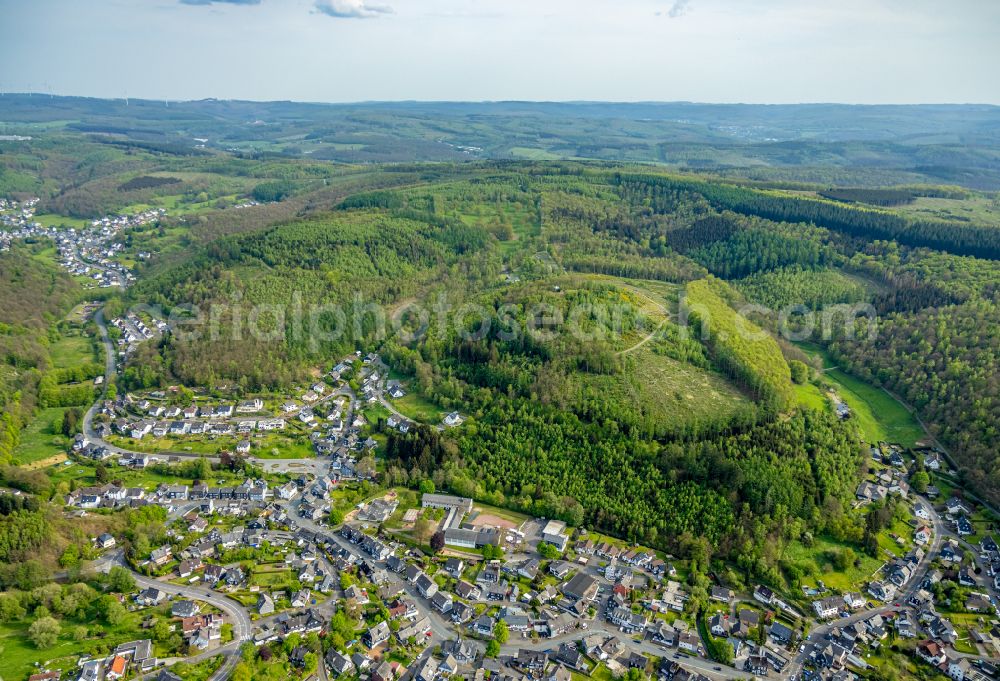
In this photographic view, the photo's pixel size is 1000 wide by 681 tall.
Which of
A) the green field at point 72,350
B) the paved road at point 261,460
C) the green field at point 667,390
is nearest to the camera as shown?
the paved road at point 261,460

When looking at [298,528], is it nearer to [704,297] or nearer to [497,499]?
[497,499]

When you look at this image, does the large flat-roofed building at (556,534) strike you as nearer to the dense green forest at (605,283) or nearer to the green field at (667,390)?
the dense green forest at (605,283)

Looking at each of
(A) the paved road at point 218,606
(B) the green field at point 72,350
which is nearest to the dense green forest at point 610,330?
(B) the green field at point 72,350

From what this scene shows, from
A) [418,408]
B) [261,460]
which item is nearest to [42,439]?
[261,460]

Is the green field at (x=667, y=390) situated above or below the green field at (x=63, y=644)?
above

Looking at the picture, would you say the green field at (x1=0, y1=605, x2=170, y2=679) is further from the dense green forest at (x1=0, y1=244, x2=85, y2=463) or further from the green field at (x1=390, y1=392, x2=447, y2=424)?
the green field at (x1=390, y1=392, x2=447, y2=424)

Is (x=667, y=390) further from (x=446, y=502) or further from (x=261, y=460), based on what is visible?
(x=261, y=460)

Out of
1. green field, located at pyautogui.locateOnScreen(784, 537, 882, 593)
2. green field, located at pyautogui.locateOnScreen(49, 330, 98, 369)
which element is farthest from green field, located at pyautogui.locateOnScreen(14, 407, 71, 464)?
green field, located at pyautogui.locateOnScreen(784, 537, 882, 593)

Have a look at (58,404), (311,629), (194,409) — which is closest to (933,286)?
(311,629)
